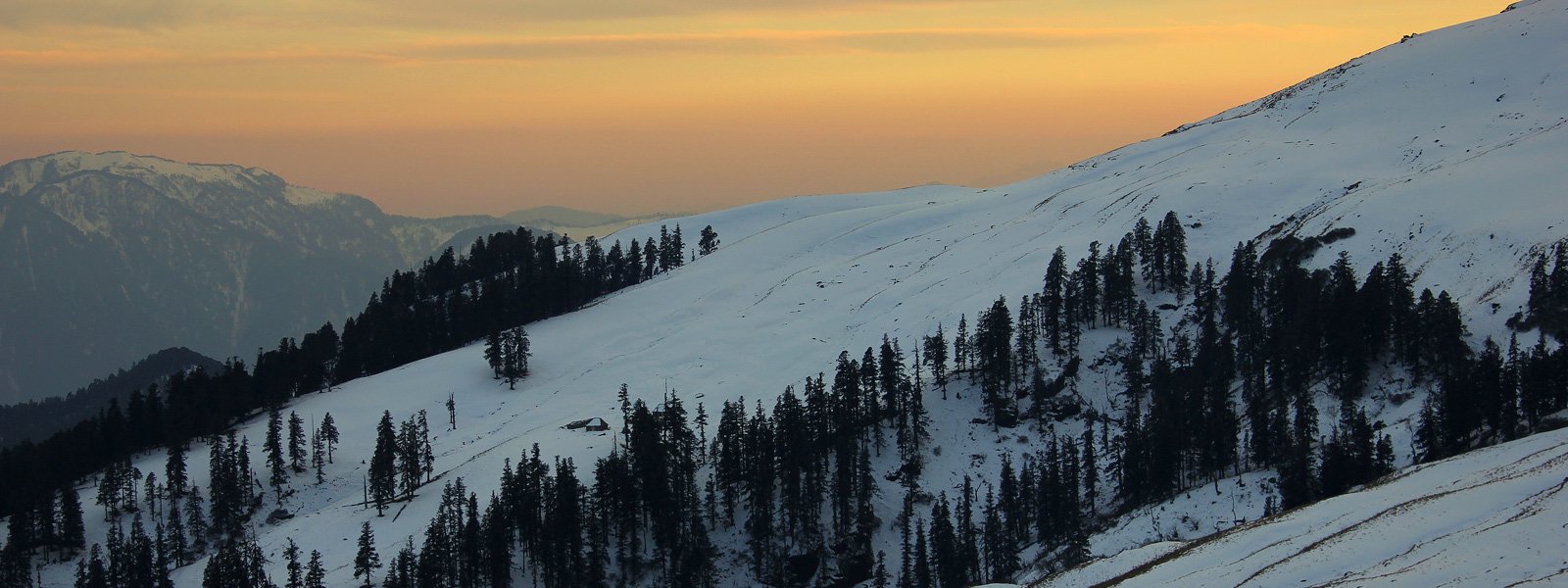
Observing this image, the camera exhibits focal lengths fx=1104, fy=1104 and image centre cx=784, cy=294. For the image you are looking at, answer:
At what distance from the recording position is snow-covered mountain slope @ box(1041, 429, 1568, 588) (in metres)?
55.3

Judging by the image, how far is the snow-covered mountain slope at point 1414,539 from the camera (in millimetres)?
55344

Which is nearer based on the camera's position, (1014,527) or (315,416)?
(1014,527)

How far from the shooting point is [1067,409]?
129 metres

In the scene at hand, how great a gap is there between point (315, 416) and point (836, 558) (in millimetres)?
77978

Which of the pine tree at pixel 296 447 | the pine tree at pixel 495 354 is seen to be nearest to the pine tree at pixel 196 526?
the pine tree at pixel 296 447

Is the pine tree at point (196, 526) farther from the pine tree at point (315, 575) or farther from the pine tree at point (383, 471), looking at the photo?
the pine tree at point (315, 575)

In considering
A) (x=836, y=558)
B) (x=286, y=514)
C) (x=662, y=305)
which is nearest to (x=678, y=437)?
(x=836, y=558)

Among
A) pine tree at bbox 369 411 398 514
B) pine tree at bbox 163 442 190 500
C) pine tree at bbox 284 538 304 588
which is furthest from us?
pine tree at bbox 163 442 190 500

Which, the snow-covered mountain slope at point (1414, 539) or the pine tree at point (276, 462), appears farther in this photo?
the pine tree at point (276, 462)

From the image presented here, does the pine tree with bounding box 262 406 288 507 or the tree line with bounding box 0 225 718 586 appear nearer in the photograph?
the pine tree with bounding box 262 406 288 507

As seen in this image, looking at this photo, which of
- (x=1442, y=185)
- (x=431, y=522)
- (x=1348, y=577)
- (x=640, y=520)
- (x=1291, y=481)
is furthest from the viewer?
(x=1442, y=185)

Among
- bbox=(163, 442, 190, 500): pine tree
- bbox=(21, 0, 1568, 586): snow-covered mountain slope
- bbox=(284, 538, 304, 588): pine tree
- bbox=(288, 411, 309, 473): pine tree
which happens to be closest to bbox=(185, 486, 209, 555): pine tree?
bbox=(163, 442, 190, 500): pine tree

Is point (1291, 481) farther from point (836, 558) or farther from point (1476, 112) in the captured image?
point (1476, 112)

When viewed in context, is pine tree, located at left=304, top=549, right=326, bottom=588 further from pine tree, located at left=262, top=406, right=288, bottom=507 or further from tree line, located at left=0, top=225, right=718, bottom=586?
tree line, located at left=0, top=225, right=718, bottom=586
